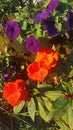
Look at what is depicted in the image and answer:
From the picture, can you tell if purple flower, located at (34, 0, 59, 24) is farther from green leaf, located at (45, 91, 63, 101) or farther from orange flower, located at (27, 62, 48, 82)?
green leaf, located at (45, 91, 63, 101)

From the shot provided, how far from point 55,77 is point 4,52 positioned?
0.42m

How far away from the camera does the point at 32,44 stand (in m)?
2.62

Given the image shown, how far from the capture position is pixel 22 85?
257 cm

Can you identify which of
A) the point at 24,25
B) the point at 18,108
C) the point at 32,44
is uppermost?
the point at 24,25

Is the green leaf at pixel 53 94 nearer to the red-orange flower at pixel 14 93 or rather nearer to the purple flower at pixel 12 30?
the red-orange flower at pixel 14 93

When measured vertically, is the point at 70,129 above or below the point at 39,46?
below

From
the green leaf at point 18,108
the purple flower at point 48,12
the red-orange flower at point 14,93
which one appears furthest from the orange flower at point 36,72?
the purple flower at point 48,12

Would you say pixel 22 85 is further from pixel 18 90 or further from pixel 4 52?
pixel 4 52

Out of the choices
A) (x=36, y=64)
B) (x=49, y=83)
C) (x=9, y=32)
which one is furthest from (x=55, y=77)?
(x=9, y=32)

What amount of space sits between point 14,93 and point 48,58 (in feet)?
1.08

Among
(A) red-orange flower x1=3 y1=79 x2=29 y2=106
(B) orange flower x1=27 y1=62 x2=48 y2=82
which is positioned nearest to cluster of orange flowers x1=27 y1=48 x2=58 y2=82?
(B) orange flower x1=27 y1=62 x2=48 y2=82

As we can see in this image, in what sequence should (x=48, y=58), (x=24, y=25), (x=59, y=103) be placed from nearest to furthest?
(x=59, y=103), (x=48, y=58), (x=24, y=25)

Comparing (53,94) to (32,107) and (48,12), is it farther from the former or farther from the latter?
(48,12)

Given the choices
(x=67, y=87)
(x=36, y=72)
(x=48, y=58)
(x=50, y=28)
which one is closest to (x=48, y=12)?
(x=50, y=28)
